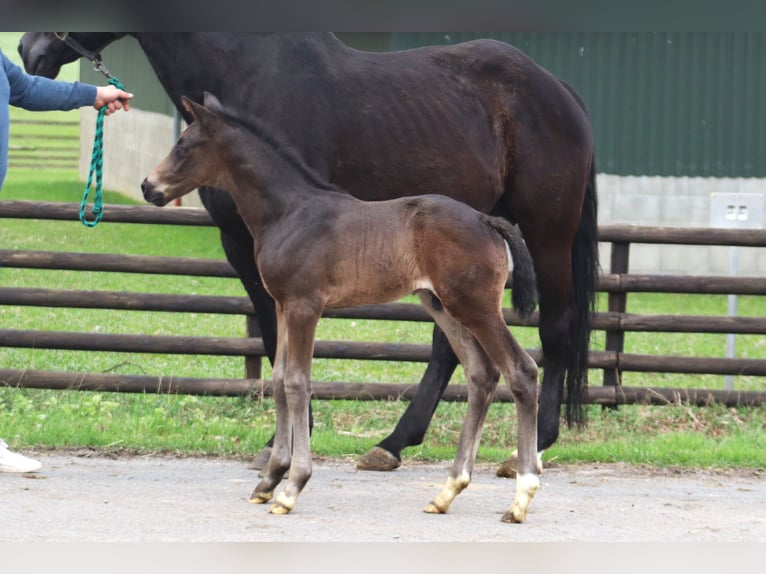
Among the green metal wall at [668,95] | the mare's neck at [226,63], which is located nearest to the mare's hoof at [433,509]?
the mare's neck at [226,63]

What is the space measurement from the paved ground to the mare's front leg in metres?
0.11

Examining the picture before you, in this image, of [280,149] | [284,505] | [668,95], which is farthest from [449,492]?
[668,95]

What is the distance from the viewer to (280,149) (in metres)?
4.98

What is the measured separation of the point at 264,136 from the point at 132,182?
63.8 feet

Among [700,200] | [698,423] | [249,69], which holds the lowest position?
[698,423]

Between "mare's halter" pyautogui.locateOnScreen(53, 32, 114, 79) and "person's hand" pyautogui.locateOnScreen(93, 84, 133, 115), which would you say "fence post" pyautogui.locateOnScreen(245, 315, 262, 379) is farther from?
"person's hand" pyautogui.locateOnScreen(93, 84, 133, 115)

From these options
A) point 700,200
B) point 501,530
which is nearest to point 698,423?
point 501,530

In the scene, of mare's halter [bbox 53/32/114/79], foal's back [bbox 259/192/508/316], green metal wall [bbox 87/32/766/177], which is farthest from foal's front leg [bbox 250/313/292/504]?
green metal wall [bbox 87/32/766/177]

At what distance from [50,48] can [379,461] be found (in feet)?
8.88

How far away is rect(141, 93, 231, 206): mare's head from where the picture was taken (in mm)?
4832

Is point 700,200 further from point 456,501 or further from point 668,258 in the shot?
point 456,501

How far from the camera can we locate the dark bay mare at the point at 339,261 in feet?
15.2

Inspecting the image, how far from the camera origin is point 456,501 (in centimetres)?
517

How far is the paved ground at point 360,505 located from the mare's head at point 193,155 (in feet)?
4.42
